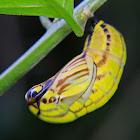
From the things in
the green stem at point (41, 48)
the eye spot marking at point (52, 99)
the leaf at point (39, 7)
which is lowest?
the eye spot marking at point (52, 99)

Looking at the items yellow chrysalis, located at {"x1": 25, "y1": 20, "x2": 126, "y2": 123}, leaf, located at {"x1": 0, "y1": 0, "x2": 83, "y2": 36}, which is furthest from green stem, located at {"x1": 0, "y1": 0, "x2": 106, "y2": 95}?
yellow chrysalis, located at {"x1": 25, "y1": 20, "x2": 126, "y2": 123}

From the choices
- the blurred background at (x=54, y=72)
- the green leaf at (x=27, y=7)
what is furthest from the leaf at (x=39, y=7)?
the blurred background at (x=54, y=72)

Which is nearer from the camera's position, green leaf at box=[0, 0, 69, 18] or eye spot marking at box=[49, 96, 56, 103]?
green leaf at box=[0, 0, 69, 18]

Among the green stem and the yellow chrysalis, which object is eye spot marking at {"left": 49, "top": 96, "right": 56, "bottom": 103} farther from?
the green stem

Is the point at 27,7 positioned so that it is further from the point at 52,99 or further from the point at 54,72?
the point at 54,72

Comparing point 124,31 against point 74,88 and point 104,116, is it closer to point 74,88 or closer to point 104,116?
point 104,116

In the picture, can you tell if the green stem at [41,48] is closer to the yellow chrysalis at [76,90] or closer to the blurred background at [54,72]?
the yellow chrysalis at [76,90]
